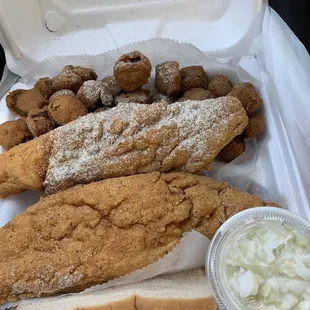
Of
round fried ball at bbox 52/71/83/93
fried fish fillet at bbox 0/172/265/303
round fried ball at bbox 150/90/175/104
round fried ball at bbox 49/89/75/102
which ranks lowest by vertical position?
fried fish fillet at bbox 0/172/265/303

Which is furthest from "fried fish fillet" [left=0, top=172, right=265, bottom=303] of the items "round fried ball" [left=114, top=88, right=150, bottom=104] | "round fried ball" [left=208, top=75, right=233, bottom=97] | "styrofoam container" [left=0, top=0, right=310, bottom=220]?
"styrofoam container" [left=0, top=0, right=310, bottom=220]

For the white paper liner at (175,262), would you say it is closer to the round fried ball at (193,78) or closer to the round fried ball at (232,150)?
the round fried ball at (232,150)

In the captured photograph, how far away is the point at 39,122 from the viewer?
6.02ft

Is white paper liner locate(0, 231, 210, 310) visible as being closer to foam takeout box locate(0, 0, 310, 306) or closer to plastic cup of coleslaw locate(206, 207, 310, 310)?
plastic cup of coleslaw locate(206, 207, 310, 310)

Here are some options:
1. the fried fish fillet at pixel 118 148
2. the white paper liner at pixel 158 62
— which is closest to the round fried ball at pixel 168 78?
the white paper liner at pixel 158 62

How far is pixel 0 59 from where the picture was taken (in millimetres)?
2281

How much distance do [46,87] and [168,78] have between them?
50cm

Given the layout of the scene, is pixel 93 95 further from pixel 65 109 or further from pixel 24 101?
pixel 24 101

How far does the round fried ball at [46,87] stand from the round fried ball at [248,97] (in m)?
0.72

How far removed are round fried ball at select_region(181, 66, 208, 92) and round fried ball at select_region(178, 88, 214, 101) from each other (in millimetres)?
41

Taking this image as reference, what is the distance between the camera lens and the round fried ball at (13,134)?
6.04ft

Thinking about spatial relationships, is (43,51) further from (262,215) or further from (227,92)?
(262,215)

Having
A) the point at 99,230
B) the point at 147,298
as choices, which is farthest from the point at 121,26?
the point at 147,298

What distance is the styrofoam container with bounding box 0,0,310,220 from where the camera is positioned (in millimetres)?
2158
